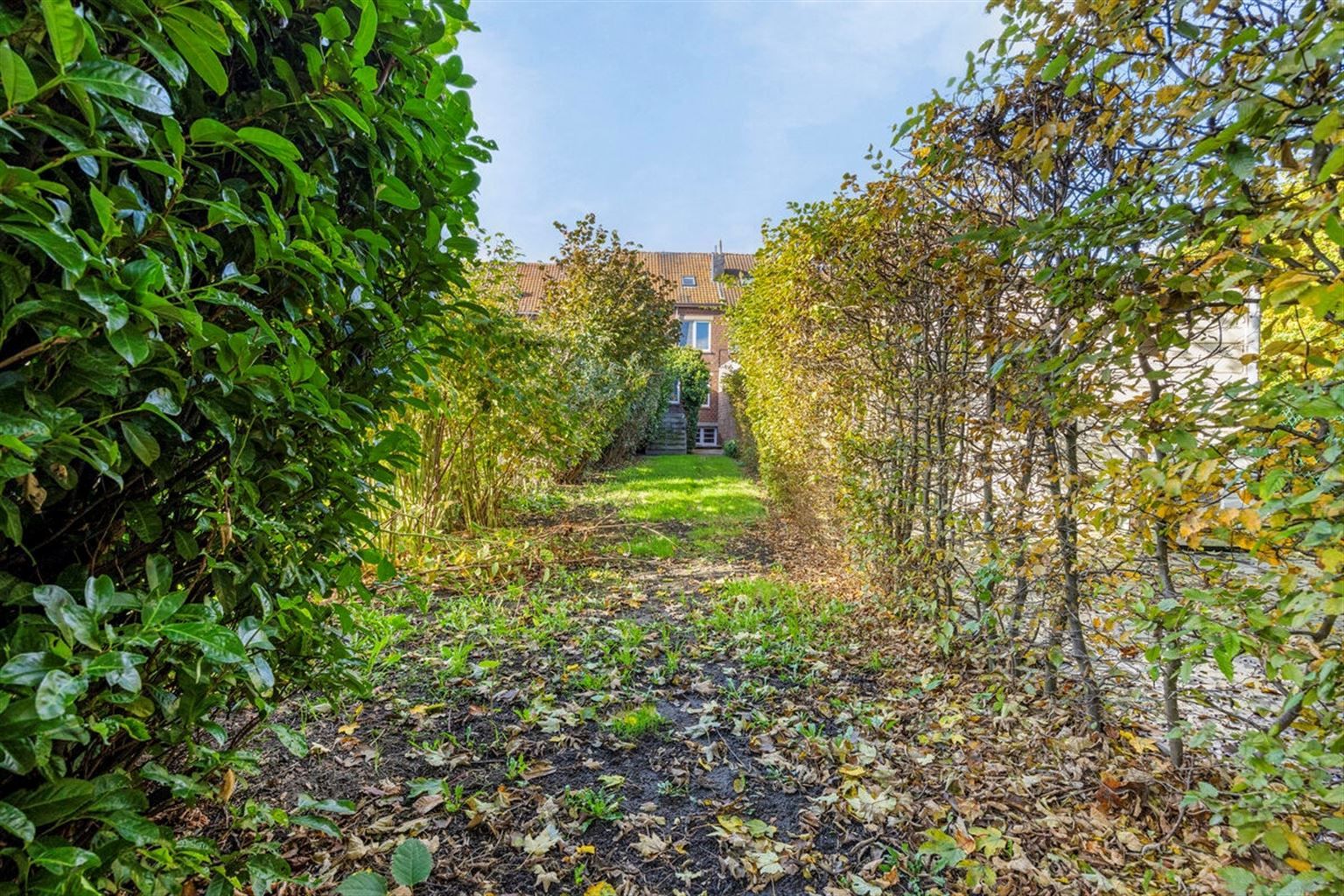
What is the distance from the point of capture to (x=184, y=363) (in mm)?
1008

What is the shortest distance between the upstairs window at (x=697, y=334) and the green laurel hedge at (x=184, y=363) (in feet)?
84.6

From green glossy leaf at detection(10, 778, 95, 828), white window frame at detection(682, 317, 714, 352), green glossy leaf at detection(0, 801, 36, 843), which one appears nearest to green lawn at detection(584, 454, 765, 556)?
green glossy leaf at detection(10, 778, 95, 828)

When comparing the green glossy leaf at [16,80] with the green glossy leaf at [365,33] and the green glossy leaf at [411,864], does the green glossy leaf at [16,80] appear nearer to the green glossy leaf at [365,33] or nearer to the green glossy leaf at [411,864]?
the green glossy leaf at [365,33]

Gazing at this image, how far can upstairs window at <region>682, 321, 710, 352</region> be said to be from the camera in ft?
88.5

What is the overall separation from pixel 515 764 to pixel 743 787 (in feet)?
2.98

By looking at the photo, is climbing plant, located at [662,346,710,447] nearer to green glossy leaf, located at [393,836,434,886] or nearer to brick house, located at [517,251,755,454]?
brick house, located at [517,251,755,454]

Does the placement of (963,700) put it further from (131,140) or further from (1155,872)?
(131,140)

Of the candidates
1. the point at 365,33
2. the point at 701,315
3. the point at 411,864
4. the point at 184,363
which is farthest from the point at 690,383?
the point at 184,363

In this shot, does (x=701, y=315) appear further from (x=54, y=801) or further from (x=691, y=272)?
(x=54, y=801)

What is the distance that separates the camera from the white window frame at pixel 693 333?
88.0 feet

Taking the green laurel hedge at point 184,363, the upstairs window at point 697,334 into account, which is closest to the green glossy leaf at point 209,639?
the green laurel hedge at point 184,363

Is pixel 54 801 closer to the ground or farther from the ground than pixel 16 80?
closer to the ground

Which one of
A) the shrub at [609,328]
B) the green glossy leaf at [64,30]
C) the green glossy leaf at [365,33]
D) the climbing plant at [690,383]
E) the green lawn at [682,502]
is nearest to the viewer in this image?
the green glossy leaf at [64,30]

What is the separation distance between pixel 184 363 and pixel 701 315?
2665 centimetres
